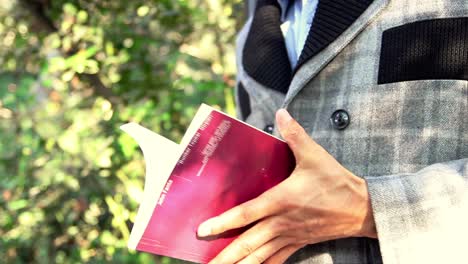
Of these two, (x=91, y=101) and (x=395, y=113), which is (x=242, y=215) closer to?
(x=395, y=113)

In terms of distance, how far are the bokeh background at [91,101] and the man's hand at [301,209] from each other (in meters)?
1.46

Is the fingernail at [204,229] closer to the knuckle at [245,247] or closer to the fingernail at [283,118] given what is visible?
the knuckle at [245,247]


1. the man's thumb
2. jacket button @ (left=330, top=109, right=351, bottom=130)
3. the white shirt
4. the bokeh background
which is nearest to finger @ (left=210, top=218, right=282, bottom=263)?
the man's thumb

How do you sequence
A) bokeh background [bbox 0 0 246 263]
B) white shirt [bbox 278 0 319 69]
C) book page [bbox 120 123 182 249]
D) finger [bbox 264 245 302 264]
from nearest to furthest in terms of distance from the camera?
book page [bbox 120 123 182 249] < finger [bbox 264 245 302 264] < white shirt [bbox 278 0 319 69] < bokeh background [bbox 0 0 246 263]

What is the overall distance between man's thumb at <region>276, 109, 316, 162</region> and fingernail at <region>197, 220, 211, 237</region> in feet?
0.59

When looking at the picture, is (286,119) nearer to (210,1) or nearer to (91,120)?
(91,120)

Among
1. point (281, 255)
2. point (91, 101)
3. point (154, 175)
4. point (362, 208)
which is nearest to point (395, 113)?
point (362, 208)

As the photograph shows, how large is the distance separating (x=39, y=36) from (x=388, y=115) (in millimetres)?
2124

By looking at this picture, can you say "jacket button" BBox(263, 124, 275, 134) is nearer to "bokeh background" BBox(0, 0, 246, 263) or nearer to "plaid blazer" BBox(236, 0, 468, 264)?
"plaid blazer" BBox(236, 0, 468, 264)

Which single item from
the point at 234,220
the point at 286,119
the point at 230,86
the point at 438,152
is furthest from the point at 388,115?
the point at 230,86

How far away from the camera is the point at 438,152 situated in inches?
39.3

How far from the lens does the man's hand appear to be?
3.07ft

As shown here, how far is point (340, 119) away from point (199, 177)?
0.31m

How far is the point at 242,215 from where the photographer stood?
95 cm
